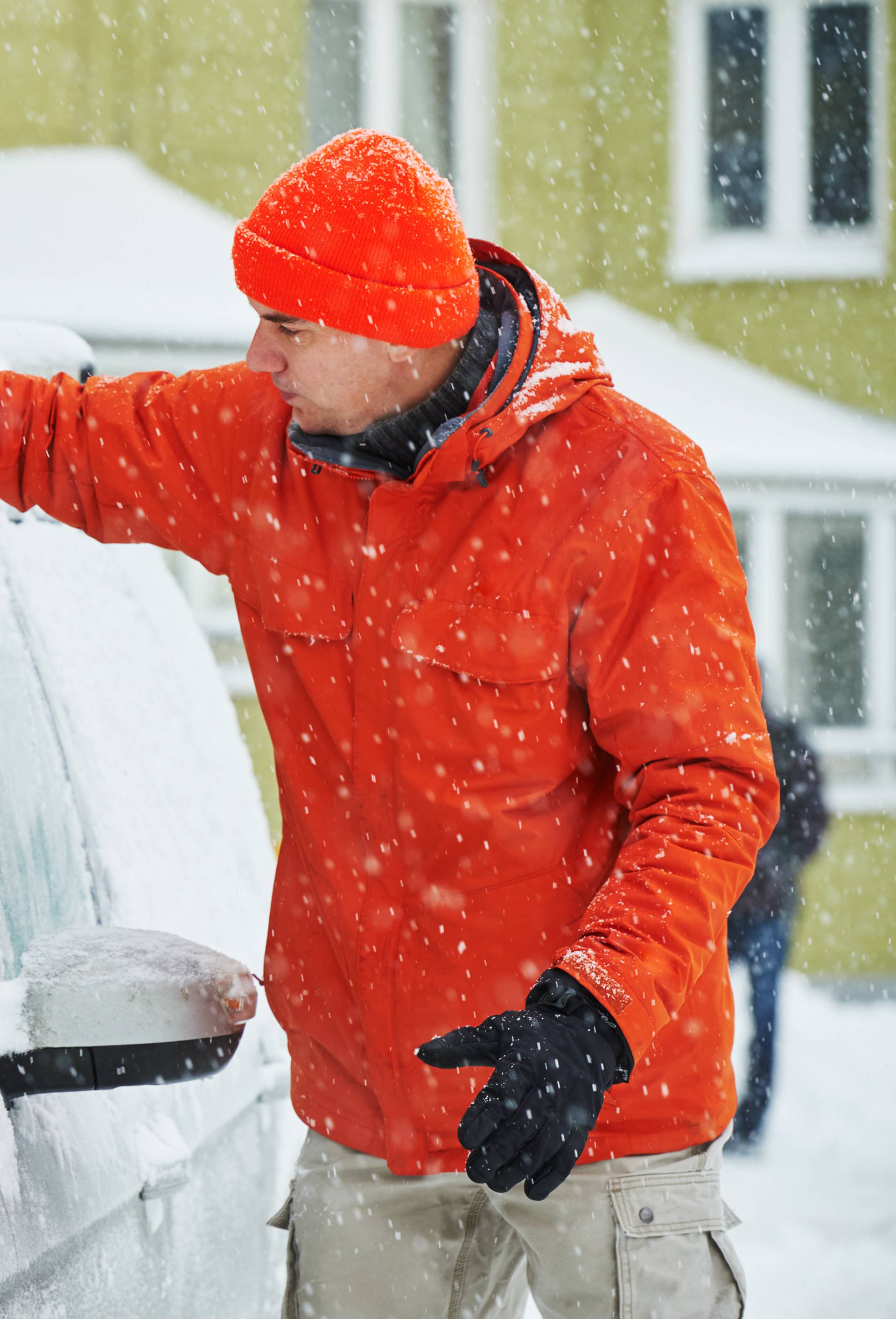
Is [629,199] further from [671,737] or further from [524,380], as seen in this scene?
[671,737]

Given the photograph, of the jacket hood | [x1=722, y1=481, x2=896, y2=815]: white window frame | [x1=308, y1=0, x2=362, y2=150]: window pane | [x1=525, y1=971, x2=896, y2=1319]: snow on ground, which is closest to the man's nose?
the jacket hood

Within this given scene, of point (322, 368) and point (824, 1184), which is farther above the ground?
point (322, 368)

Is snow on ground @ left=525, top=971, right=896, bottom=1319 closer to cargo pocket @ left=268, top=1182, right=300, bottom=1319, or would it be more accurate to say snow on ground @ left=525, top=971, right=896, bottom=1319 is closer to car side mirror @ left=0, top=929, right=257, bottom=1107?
cargo pocket @ left=268, top=1182, right=300, bottom=1319

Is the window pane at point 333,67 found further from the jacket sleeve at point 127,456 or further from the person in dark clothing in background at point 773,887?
the jacket sleeve at point 127,456

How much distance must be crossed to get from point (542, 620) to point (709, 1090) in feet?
2.05

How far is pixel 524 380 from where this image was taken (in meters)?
1.83

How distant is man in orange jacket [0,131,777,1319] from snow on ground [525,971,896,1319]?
5.88ft

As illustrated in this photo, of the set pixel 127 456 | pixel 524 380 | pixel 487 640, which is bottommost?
pixel 487 640

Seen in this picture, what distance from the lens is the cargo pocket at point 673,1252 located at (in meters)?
1.83

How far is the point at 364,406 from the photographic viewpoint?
1896 millimetres

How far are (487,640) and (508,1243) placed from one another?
85 centimetres

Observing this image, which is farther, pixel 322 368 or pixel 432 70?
pixel 432 70

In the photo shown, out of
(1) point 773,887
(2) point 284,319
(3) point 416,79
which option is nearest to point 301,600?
(2) point 284,319

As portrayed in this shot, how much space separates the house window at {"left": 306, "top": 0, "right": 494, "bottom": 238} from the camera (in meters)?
9.73
